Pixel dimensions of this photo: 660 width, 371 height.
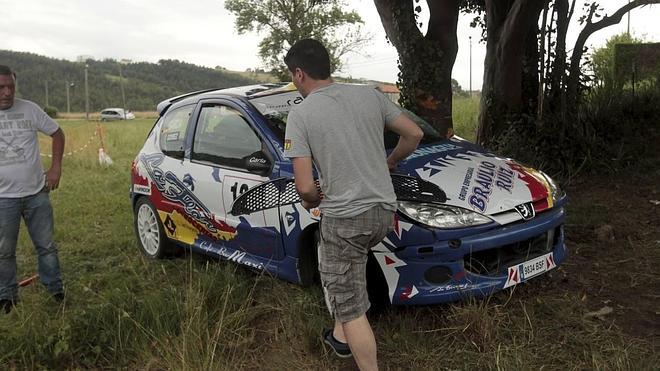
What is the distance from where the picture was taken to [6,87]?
4.09 m

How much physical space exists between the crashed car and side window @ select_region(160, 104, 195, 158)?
0.05 feet

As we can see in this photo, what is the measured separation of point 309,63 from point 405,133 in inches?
25.2

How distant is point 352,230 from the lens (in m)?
2.71

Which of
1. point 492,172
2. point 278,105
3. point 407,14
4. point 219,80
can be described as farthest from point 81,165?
point 219,80

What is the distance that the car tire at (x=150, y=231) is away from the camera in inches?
204

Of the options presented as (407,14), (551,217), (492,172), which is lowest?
(551,217)

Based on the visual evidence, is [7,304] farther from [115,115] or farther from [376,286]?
[115,115]

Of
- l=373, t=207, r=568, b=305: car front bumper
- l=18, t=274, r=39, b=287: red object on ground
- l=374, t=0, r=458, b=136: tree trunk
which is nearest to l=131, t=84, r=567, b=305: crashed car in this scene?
l=373, t=207, r=568, b=305: car front bumper

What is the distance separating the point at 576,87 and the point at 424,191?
5.34 meters

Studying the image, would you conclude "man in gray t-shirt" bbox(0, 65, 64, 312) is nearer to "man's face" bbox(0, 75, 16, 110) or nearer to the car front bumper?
"man's face" bbox(0, 75, 16, 110)

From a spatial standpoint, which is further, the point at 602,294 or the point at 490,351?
the point at 602,294

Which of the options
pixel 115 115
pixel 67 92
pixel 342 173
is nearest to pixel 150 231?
pixel 342 173

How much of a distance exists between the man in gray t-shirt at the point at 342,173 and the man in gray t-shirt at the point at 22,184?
8.15 ft

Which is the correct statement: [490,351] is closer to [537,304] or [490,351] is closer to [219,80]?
[537,304]
